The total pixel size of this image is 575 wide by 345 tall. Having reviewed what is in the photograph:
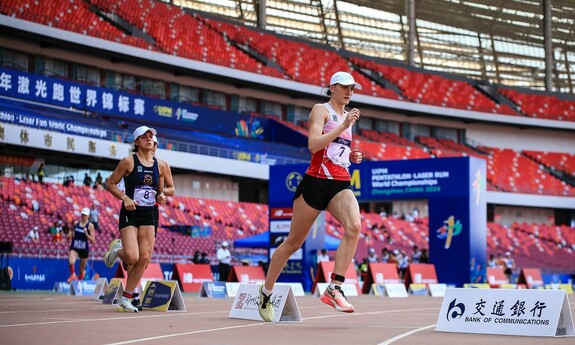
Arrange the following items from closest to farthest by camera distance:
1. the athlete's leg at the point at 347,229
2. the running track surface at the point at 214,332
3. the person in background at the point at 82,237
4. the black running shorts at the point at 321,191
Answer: the running track surface at the point at 214,332 < the athlete's leg at the point at 347,229 < the black running shorts at the point at 321,191 < the person in background at the point at 82,237

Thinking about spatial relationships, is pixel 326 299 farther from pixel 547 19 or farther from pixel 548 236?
pixel 547 19

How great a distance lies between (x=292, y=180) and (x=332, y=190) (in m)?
22.6

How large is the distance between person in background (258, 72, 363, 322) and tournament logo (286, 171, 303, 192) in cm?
Result: 2200

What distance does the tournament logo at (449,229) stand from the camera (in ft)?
102

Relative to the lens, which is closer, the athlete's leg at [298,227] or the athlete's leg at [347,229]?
the athlete's leg at [347,229]

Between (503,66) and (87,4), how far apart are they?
42.7 metres

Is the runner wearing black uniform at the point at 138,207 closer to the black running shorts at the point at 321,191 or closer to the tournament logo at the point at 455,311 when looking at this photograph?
the black running shorts at the point at 321,191

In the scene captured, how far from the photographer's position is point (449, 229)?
3138cm

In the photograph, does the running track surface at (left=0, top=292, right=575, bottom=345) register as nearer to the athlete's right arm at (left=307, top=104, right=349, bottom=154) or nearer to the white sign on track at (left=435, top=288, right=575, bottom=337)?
the white sign on track at (left=435, top=288, right=575, bottom=337)

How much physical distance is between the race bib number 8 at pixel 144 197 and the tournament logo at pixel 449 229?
19989 mm

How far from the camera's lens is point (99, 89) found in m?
48.4

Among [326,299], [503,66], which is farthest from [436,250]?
[503,66]

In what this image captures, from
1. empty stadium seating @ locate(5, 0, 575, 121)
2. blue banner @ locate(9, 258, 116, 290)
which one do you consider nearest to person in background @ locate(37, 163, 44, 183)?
empty stadium seating @ locate(5, 0, 575, 121)

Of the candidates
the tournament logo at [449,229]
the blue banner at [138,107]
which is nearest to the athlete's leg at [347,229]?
the tournament logo at [449,229]
